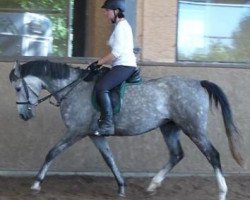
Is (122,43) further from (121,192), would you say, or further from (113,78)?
(121,192)

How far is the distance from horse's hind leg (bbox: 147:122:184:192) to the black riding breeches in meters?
0.97

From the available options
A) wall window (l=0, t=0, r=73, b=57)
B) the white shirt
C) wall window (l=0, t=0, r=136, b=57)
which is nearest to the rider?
the white shirt

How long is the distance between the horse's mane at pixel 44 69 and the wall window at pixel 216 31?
257cm

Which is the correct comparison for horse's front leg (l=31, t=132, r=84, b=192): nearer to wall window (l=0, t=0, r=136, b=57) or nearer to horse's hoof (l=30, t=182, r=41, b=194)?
horse's hoof (l=30, t=182, r=41, b=194)

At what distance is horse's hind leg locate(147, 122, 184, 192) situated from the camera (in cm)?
841

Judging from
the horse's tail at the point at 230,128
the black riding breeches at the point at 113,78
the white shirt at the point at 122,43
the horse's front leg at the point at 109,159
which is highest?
the white shirt at the point at 122,43

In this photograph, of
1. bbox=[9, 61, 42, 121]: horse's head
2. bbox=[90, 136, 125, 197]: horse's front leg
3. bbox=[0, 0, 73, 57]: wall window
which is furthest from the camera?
bbox=[0, 0, 73, 57]: wall window

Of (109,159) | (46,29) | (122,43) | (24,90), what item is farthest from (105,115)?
(46,29)

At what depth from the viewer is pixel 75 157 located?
378 inches

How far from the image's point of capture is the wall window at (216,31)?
10070 millimetres

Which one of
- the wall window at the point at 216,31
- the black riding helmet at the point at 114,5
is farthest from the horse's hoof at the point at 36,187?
the wall window at the point at 216,31

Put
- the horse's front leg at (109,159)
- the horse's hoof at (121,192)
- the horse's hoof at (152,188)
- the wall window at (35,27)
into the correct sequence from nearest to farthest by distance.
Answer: the horse's front leg at (109,159), the horse's hoof at (121,192), the horse's hoof at (152,188), the wall window at (35,27)

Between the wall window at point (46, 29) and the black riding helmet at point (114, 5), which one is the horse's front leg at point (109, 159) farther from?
the wall window at point (46, 29)

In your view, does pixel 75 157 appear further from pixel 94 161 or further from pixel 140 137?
pixel 140 137
